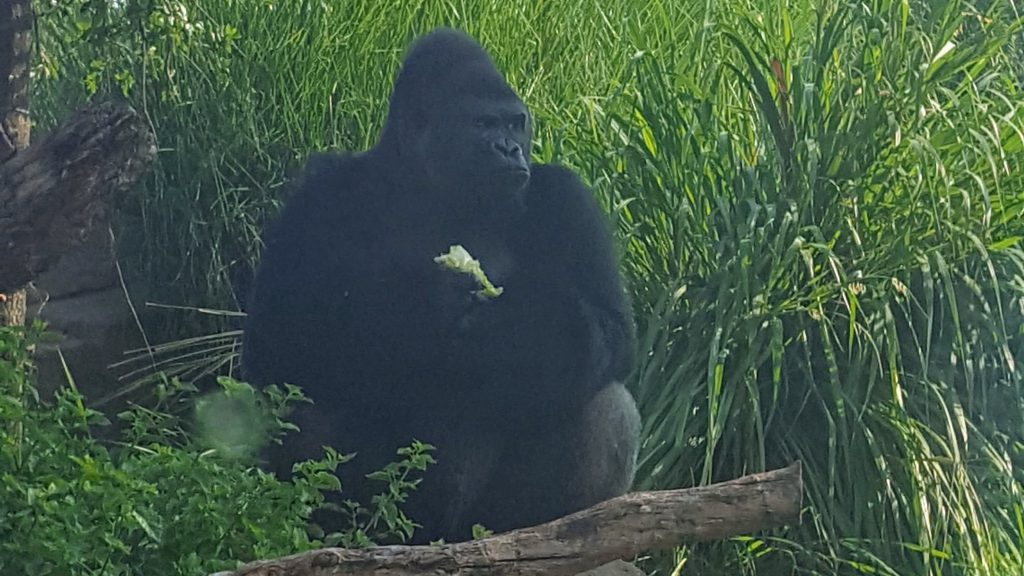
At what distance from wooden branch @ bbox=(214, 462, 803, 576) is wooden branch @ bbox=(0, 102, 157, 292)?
965 mm

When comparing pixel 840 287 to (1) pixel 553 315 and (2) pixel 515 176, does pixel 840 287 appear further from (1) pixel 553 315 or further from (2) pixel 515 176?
(2) pixel 515 176

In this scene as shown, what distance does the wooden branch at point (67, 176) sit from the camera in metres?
2.40

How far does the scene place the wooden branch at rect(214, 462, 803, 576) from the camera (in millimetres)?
1787

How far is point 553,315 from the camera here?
2.76m

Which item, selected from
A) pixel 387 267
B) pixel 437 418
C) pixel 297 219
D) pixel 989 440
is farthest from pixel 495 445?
pixel 989 440

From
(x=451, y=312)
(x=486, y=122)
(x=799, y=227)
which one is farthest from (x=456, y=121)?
(x=799, y=227)

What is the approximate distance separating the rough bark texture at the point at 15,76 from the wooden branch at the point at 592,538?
1487mm

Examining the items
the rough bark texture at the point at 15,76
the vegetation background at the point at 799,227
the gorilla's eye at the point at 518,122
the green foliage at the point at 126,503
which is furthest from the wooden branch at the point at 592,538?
the rough bark texture at the point at 15,76

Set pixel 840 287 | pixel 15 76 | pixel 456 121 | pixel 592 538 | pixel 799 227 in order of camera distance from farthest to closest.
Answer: pixel 799 227 → pixel 840 287 → pixel 15 76 → pixel 456 121 → pixel 592 538

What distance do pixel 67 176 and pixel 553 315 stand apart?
3.07ft

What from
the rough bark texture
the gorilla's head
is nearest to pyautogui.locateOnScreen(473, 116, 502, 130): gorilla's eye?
the gorilla's head

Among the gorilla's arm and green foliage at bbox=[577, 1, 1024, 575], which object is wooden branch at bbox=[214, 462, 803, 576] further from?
green foliage at bbox=[577, 1, 1024, 575]

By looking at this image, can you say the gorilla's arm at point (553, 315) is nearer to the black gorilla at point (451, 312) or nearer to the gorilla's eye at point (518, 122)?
the black gorilla at point (451, 312)

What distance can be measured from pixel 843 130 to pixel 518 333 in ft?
4.19
